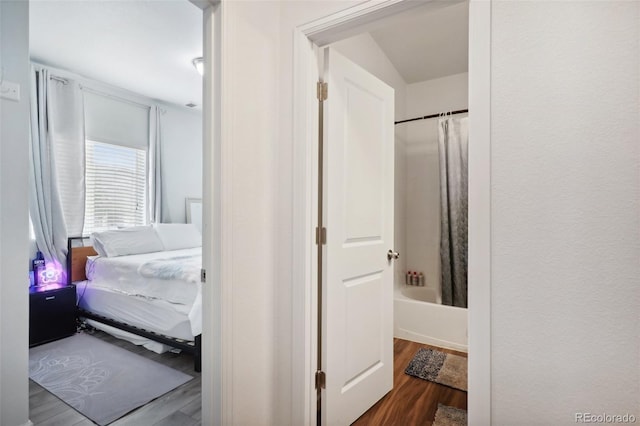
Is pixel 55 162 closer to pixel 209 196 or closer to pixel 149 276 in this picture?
pixel 149 276

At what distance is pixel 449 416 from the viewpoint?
1848 millimetres

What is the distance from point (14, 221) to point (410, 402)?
250cm

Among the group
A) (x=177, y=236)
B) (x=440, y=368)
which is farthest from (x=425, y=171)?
(x=177, y=236)

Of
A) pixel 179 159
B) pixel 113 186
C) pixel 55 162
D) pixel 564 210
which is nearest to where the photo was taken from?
pixel 564 210

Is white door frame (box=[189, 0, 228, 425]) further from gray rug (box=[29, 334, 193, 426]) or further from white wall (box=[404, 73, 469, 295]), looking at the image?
white wall (box=[404, 73, 469, 295])

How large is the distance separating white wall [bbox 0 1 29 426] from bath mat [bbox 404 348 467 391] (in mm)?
2391

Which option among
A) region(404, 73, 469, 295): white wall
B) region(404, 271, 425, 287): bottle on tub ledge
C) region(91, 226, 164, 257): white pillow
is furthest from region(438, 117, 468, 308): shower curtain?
region(91, 226, 164, 257): white pillow

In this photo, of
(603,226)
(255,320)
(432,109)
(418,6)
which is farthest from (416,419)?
(432,109)

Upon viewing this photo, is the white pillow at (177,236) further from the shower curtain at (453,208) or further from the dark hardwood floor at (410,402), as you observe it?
the shower curtain at (453,208)

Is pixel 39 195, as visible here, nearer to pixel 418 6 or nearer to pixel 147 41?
pixel 147 41

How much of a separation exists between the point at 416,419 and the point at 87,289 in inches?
138

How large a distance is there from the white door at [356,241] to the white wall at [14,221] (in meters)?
1.59

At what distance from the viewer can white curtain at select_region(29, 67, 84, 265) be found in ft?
10.6

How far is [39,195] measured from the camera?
3227mm
